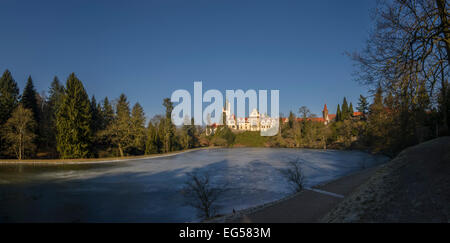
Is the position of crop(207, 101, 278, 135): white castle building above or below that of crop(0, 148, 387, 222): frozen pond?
above

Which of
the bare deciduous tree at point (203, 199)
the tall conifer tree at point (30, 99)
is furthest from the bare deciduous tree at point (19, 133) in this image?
the bare deciduous tree at point (203, 199)

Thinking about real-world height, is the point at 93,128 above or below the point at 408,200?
above

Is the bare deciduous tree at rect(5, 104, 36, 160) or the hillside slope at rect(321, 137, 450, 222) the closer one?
the hillside slope at rect(321, 137, 450, 222)

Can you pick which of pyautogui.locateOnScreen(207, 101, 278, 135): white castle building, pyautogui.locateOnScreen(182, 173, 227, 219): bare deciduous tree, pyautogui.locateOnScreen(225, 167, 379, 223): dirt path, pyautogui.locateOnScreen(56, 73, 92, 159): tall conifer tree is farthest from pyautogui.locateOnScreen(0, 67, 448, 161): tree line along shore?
pyautogui.locateOnScreen(207, 101, 278, 135): white castle building

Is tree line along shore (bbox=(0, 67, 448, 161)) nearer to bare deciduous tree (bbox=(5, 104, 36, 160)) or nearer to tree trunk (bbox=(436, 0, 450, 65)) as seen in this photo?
bare deciduous tree (bbox=(5, 104, 36, 160))

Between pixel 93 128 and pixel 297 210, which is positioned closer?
pixel 297 210

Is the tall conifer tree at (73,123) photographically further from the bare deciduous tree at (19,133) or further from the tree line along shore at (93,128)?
the bare deciduous tree at (19,133)

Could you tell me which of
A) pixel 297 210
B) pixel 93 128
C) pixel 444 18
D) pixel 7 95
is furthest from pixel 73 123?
pixel 444 18

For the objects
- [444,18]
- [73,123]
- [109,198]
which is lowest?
[109,198]

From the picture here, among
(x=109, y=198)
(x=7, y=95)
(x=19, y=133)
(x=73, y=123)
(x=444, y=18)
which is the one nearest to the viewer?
(x=444, y=18)

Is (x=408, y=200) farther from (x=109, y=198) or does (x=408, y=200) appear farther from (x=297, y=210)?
(x=109, y=198)

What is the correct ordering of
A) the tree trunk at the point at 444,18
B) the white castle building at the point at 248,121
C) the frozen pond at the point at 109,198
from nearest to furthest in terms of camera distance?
the tree trunk at the point at 444,18
the frozen pond at the point at 109,198
the white castle building at the point at 248,121
